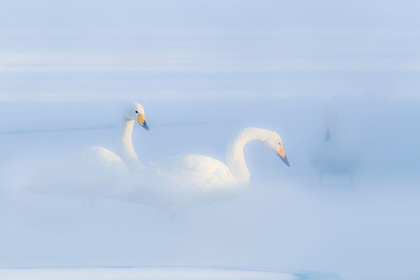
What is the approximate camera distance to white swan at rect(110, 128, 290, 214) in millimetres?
4848

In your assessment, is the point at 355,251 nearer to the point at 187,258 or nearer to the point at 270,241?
the point at 270,241

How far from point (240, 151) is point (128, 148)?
2.21ft

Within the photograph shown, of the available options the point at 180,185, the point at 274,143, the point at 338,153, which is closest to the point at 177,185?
the point at 180,185

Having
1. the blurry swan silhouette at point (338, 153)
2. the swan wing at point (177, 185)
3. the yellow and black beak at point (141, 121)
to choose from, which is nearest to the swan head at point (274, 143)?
the blurry swan silhouette at point (338, 153)

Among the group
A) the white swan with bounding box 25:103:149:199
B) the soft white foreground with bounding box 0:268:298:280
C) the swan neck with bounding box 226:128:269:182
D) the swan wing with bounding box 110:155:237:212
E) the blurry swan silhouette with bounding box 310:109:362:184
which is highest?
the blurry swan silhouette with bounding box 310:109:362:184

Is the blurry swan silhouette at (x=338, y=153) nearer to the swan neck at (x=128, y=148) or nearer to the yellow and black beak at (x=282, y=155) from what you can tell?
the yellow and black beak at (x=282, y=155)

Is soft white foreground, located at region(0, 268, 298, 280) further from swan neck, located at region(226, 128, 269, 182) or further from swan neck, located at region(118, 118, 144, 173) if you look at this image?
swan neck, located at region(118, 118, 144, 173)

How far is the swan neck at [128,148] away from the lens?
5.39 metres

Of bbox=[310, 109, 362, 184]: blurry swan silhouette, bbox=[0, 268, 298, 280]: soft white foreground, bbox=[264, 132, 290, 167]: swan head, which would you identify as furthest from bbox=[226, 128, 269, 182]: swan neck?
bbox=[0, 268, 298, 280]: soft white foreground

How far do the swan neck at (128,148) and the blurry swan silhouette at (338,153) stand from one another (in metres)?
0.98

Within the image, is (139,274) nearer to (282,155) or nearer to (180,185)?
(180,185)

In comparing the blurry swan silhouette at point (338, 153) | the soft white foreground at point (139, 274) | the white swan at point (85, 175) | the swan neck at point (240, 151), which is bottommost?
the soft white foreground at point (139, 274)

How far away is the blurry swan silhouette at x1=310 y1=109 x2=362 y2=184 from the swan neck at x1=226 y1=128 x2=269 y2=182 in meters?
0.41

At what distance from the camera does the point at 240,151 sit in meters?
5.21
